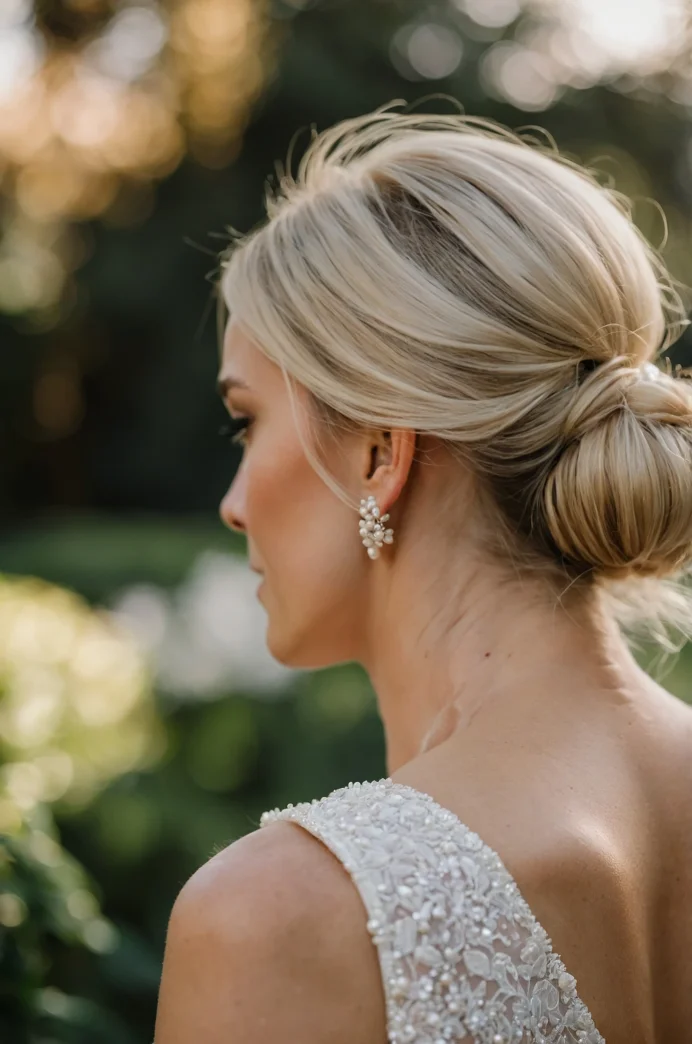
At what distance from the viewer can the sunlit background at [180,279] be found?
5195 millimetres

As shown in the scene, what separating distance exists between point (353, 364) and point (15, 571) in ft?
17.6

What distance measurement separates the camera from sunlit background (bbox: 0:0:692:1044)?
17.0ft

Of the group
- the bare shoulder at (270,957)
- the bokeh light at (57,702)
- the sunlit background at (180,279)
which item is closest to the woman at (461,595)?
the bare shoulder at (270,957)

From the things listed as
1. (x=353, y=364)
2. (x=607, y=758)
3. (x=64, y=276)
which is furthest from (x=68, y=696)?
(x=64, y=276)

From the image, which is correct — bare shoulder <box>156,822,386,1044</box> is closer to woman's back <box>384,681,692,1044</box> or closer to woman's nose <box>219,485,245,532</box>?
woman's back <box>384,681,692,1044</box>

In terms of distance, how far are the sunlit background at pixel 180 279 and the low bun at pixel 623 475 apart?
283cm

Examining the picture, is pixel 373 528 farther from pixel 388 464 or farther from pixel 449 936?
pixel 449 936

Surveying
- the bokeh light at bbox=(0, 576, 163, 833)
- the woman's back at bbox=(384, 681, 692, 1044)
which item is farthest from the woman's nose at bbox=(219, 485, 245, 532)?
the woman's back at bbox=(384, 681, 692, 1044)

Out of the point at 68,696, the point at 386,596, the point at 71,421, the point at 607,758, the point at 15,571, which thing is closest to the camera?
the point at 607,758

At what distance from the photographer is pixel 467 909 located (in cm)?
138

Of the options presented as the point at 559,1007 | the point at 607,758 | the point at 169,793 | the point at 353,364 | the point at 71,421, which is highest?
the point at 353,364

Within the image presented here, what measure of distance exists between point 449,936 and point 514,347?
35.5 inches

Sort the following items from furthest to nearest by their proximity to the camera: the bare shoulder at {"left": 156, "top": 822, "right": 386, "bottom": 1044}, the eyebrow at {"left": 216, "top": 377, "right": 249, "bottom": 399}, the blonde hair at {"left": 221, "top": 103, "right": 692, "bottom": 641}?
the eyebrow at {"left": 216, "top": 377, "right": 249, "bottom": 399}, the blonde hair at {"left": 221, "top": 103, "right": 692, "bottom": 641}, the bare shoulder at {"left": 156, "top": 822, "right": 386, "bottom": 1044}

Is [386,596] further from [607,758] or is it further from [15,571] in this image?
[15,571]
